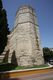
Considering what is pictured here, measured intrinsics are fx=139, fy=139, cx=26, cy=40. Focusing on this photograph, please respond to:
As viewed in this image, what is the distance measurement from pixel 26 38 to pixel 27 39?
0.20 meters

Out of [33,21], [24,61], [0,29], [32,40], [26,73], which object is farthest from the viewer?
[33,21]

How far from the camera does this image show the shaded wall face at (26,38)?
57.6 feet

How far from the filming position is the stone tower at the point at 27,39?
1759cm

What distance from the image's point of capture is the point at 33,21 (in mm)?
19922

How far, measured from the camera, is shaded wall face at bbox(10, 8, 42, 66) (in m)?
17.6

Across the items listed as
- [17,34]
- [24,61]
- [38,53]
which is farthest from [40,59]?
[17,34]

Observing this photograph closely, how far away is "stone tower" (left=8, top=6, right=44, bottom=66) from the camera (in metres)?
17.6

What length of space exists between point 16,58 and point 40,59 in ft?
10.4

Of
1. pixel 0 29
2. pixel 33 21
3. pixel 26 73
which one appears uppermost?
pixel 33 21

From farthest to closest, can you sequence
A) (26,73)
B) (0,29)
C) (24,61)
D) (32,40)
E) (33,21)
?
(33,21) < (32,40) < (24,61) < (0,29) < (26,73)

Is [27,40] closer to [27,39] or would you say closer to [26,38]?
[27,39]

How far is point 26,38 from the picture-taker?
60.4ft

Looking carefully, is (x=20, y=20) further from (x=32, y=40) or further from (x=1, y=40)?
(x=1, y=40)

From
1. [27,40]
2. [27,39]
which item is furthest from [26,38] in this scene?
[27,40]
